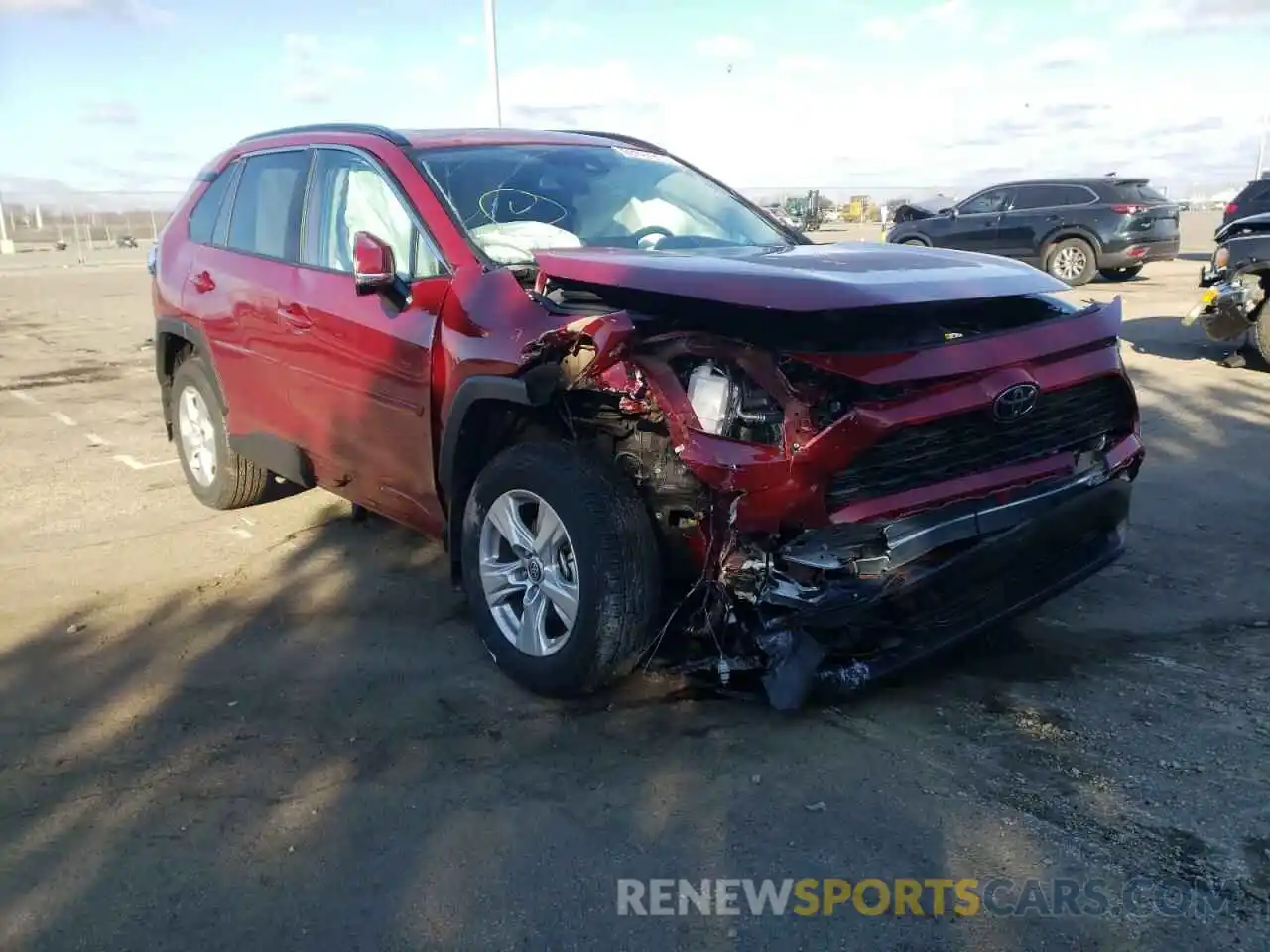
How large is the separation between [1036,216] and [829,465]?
54.1 feet

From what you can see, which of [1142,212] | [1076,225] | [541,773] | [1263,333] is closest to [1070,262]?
Result: [1076,225]

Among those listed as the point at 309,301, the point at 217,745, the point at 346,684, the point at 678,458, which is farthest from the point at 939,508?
the point at 309,301

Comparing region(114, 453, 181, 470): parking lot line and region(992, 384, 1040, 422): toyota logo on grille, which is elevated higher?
region(992, 384, 1040, 422): toyota logo on grille

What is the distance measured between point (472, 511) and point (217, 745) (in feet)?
3.69

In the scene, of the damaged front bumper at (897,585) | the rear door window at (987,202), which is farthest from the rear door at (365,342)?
the rear door window at (987,202)

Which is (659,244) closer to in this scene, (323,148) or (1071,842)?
(323,148)

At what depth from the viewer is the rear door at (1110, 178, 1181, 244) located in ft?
56.0

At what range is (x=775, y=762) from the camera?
3.25 m

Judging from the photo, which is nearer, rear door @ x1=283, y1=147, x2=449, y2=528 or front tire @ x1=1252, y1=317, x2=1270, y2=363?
rear door @ x1=283, y1=147, x2=449, y2=528

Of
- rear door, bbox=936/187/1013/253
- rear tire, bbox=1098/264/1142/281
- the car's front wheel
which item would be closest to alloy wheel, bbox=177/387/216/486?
the car's front wheel

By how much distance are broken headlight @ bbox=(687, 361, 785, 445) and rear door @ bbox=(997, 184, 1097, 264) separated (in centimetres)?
1603

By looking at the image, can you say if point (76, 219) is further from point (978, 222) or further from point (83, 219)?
point (978, 222)

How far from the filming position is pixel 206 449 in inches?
235

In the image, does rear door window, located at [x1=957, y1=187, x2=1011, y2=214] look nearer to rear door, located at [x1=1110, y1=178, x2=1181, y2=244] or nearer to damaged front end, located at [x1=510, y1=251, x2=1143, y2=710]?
rear door, located at [x1=1110, y1=178, x2=1181, y2=244]
